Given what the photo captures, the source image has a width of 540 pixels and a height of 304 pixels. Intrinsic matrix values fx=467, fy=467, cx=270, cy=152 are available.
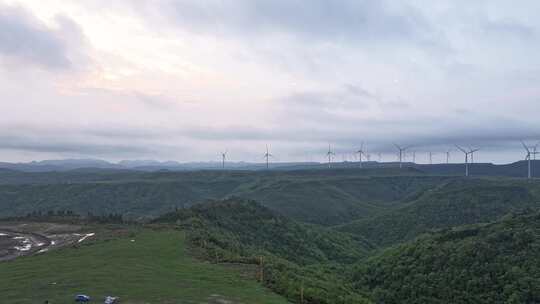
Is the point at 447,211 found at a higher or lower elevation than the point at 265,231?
lower

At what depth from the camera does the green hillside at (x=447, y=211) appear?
14988cm

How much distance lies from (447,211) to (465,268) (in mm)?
105035

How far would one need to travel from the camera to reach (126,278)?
125 ft

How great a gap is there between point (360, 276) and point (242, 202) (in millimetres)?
45948

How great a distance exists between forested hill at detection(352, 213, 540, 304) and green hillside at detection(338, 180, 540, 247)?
187 ft

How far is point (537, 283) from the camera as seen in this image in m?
58.7

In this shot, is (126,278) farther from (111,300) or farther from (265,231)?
(265,231)

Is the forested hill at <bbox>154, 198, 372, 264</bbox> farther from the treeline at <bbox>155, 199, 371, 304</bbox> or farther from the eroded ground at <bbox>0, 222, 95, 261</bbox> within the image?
the eroded ground at <bbox>0, 222, 95, 261</bbox>

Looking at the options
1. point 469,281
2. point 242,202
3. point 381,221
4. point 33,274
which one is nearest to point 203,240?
point 33,274

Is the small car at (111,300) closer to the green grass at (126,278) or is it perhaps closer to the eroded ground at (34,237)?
the green grass at (126,278)

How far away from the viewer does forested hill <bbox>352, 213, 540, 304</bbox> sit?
202ft

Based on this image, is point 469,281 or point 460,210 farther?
point 460,210

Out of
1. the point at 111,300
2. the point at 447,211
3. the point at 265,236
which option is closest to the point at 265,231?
the point at 265,236

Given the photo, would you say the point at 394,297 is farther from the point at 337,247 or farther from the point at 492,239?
the point at 337,247
